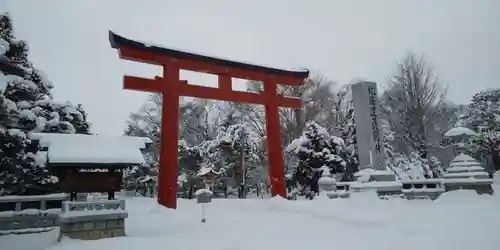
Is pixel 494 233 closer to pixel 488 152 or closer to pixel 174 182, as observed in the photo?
pixel 174 182

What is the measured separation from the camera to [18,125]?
37.4ft

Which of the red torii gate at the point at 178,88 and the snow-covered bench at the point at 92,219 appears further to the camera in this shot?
the red torii gate at the point at 178,88

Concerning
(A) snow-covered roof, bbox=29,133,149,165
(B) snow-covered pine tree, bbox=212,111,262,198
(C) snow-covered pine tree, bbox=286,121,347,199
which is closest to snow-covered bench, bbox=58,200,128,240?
(A) snow-covered roof, bbox=29,133,149,165

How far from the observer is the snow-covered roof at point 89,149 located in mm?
7508

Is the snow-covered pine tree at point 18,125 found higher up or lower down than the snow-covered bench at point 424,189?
higher up

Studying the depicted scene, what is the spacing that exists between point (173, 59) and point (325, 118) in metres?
19.4

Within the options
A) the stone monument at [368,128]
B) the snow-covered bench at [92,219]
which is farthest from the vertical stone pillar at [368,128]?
the snow-covered bench at [92,219]

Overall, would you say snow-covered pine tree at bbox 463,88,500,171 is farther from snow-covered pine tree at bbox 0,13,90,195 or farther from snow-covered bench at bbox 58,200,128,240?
snow-covered pine tree at bbox 0,13,90,195

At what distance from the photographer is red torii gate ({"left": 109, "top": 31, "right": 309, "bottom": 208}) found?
11.7 meters

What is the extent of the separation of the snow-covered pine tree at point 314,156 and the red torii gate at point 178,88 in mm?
3521

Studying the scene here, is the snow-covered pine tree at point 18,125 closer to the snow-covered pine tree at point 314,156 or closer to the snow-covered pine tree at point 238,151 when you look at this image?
the snow-covered pine tree at point 314,156

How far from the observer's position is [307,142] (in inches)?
737

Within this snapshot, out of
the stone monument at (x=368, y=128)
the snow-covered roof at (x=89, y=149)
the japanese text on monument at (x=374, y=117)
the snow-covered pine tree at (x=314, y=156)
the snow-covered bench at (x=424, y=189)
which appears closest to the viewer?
the snow-covered roof at (x=89, y=149)

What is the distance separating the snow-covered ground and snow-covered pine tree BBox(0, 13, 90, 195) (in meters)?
3.02
